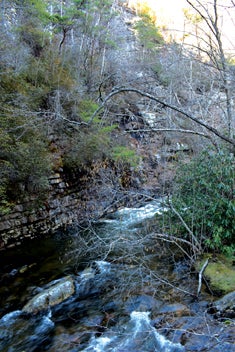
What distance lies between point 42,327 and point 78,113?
856 centimetres

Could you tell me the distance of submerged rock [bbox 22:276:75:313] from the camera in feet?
15.3

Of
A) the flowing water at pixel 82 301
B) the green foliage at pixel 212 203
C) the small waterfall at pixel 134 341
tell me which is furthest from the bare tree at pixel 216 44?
the small waterfall at pixel 134 341

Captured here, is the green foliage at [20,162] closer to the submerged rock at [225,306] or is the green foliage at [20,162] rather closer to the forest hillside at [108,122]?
the forest hillside at [108,122]

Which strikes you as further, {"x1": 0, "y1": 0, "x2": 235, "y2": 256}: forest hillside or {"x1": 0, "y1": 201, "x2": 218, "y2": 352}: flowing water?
{"x1": 0, "y1": 0, "x2": 235, "y2": 256}: forest hillside

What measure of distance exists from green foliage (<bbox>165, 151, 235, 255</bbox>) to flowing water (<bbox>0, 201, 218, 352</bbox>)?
3.49 feet

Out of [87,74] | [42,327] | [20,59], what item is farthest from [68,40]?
[42,327]

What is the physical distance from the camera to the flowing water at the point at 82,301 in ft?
12.5

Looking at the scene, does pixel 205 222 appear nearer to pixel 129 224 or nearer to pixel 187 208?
pixel 187 208

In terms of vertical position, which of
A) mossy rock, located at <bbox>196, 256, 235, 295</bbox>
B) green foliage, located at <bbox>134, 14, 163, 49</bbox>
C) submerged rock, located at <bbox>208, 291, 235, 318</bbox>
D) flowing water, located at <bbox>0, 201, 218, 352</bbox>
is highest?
green foliage, located at <bbox>134, 14, 163, 49</bbox>

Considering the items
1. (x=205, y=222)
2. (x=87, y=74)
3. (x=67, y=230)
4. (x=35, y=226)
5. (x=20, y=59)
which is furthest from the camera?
(x=87, y=74)

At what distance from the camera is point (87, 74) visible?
1474 centimetres

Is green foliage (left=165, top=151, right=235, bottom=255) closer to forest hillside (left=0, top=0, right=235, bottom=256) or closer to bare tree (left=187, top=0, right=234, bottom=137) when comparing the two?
forest hillside (left=0, top=0, right=235, bottom=256)

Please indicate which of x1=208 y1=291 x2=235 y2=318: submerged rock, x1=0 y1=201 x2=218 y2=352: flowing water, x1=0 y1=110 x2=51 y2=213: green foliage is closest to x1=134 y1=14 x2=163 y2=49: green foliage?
x1=0 y1=110 x2=51 y2=213: green foliage

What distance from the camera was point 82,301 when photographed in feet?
16.1
